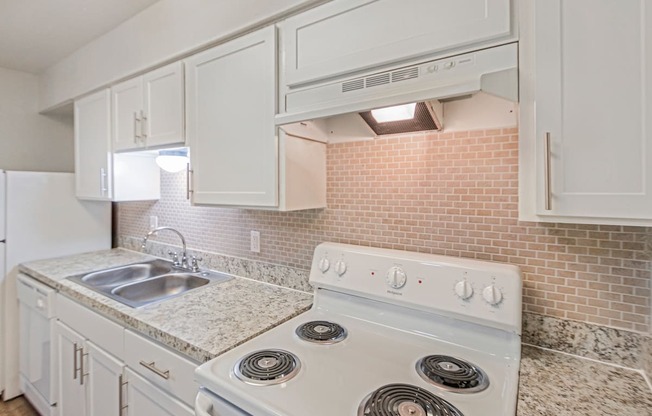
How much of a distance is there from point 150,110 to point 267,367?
1531mm

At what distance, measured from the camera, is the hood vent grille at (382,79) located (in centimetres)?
96

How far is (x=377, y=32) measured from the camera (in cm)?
102

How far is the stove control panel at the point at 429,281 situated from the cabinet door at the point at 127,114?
1329 mm

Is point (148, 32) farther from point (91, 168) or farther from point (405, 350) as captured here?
point (405, 350)

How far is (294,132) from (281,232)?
1.93ft

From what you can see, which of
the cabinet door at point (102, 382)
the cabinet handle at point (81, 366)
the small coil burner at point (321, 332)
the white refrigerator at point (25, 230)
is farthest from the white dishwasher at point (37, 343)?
the small coil burner at point (321, 332)

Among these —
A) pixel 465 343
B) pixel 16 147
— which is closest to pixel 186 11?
pixel 465 343

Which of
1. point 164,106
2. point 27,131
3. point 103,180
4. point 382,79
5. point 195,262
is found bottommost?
point 195,262

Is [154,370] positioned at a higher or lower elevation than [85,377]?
higher

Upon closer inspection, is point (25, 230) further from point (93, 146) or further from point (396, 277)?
point (396, 277)

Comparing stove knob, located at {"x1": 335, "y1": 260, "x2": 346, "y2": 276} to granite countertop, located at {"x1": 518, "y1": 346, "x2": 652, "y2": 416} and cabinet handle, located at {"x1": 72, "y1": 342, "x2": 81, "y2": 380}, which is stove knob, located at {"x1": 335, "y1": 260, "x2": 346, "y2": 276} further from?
cabinet handle, located at {"x1": 72, "y1": 342, "x2": 81, "y2": 380}

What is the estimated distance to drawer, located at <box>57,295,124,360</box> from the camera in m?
1.35

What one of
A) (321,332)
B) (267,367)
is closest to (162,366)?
(267,367)

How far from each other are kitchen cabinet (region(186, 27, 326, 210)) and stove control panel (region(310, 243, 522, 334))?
0.32m
